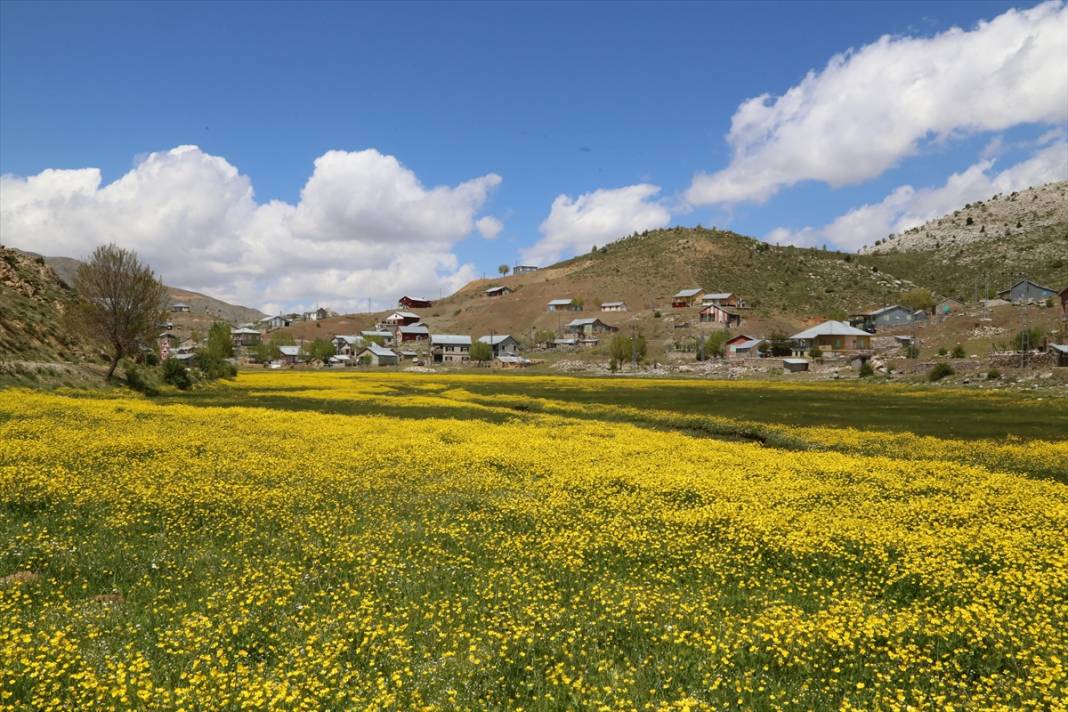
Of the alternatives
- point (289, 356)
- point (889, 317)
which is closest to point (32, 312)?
point (289, 356)

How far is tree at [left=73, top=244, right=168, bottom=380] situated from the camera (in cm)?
6156

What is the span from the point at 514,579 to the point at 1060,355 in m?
101

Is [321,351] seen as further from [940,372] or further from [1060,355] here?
[1060,355]

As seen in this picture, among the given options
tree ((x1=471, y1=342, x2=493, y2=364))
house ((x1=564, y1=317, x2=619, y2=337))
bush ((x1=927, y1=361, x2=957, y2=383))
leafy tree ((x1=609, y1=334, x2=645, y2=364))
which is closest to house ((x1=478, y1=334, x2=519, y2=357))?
tree ((x1=471, y1=342, x2=493, y2=364))

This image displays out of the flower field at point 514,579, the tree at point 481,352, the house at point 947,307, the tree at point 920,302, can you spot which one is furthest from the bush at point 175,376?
the tree at point 920,302

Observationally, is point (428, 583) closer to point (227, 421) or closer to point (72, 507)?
point (72, 507)

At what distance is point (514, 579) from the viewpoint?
1341 cm

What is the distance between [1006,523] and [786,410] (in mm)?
36996

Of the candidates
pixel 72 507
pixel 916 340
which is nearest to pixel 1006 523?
pixel 72 507

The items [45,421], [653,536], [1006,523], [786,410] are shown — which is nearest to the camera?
[653,536]

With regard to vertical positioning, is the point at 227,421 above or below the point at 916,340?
below

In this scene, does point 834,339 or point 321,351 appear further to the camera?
point 321,351

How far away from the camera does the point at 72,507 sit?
17641mm

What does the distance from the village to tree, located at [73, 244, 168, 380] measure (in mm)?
20403
